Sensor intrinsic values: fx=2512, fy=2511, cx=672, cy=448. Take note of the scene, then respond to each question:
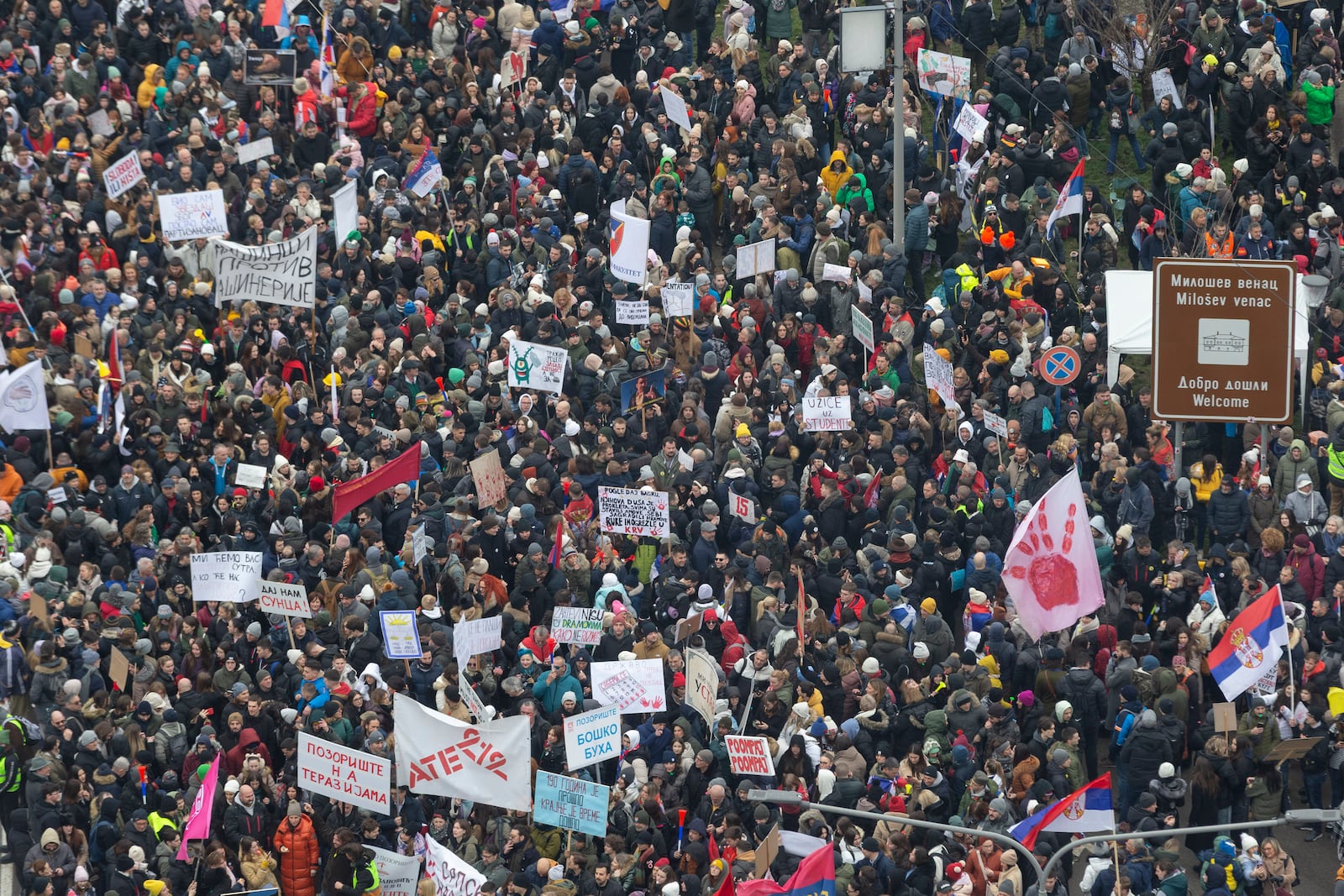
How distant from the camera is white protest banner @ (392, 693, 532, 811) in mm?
22891

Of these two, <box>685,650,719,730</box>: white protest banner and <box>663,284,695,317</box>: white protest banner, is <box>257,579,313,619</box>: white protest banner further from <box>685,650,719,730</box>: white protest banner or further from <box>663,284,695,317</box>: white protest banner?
<box>663,284,695,317</box>: white protest banner

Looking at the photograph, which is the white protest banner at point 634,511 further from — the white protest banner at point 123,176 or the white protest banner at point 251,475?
the white protest banner at point 123,176

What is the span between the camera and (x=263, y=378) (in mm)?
28312

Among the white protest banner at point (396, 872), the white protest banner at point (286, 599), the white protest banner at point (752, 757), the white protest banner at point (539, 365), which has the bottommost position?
the white protest banner at point (396, 872)

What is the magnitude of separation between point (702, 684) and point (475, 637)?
7.62 feet

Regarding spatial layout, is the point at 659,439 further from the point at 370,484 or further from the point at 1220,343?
the point at 1220,343

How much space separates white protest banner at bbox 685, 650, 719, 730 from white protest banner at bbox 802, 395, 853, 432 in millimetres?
4034

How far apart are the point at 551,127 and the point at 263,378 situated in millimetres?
6360

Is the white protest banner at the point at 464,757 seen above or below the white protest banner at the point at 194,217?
below

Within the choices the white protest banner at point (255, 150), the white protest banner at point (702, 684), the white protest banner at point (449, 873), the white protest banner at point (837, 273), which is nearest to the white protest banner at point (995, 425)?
the white protest banner at point (837, 273)

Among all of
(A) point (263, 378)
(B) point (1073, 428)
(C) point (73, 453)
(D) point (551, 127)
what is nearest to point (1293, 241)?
(B) point (1073, 428)

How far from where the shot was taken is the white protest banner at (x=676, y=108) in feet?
106

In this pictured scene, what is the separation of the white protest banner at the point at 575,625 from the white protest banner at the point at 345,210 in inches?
316

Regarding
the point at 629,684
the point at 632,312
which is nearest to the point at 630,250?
the point at 632,312
